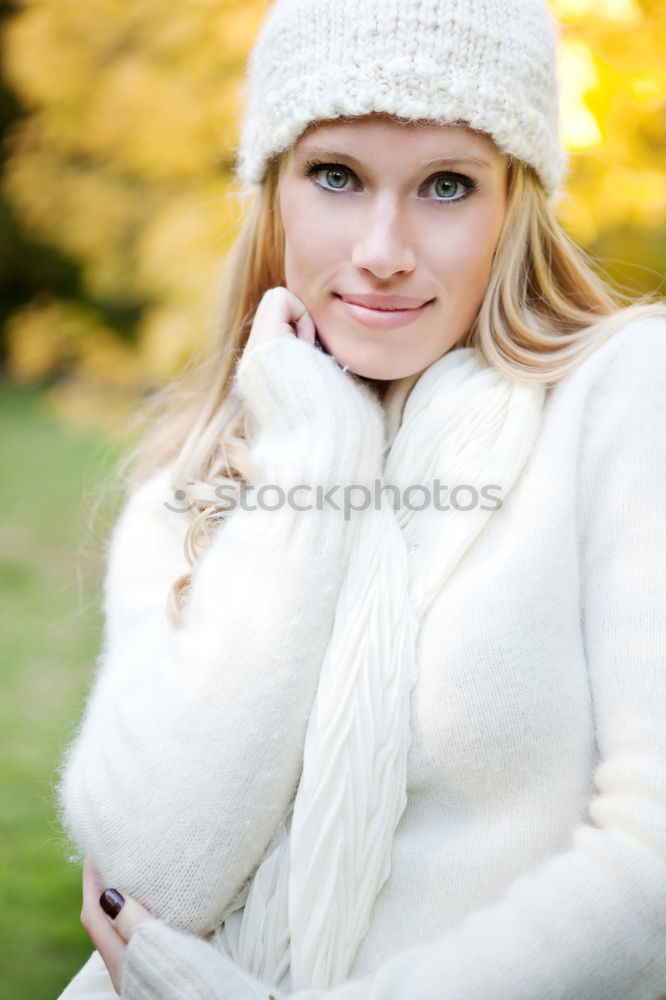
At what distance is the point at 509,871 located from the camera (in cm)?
159

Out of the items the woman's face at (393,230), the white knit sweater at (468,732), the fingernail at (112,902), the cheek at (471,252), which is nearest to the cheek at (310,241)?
the woman's face at (393,230)

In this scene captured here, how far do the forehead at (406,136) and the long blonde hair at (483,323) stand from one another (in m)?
0.14

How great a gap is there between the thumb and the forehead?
1347mm

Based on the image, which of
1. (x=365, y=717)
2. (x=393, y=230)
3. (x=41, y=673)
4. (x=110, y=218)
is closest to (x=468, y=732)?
(x=365, y=717)

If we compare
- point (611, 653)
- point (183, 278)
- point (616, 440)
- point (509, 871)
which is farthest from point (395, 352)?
point (183, 278)

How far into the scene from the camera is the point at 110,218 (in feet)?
17.2

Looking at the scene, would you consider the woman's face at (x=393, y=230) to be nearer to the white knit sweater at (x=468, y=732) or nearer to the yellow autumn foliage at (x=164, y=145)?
the white knit sweater at (x=468, y=732)

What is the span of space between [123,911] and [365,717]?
0.52m

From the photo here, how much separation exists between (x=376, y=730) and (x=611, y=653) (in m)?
0.39

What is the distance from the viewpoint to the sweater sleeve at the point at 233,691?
1658 millimetres

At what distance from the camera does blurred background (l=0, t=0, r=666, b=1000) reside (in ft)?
10.5

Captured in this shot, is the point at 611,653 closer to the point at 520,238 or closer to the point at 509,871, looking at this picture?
the point at 509,871

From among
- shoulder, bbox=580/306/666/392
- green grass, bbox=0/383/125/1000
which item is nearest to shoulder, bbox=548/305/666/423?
shoulder, bbox=580/306/666/392

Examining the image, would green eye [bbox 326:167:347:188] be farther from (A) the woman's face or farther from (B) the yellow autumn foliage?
(B) the yellow autumn foliage
